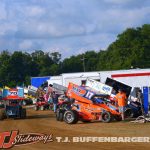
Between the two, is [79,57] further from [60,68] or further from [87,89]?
[87,89]

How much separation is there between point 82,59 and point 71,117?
393 feet

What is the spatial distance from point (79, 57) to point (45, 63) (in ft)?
56.2

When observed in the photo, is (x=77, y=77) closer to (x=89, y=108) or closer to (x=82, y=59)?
(x=89, y=108)

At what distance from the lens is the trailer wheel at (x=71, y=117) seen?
27.1 metres

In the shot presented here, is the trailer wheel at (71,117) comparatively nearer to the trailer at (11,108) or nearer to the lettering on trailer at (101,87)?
the lettering on trailer at (101,87)

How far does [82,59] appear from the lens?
146750 millimetres

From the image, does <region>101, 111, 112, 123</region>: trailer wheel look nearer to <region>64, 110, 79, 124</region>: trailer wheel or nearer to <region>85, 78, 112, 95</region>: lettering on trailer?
<region>64, 110, 79, 124</region>: trailer wheel

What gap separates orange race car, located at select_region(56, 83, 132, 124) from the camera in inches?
1070

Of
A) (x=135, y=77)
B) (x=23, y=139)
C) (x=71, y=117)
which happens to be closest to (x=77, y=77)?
(x=135, y=77)

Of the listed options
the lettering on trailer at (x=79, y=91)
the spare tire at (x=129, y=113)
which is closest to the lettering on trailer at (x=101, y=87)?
the spare tire at (x=129, y=113)

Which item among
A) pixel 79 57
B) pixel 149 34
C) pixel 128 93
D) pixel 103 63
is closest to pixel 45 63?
pixel 79 57

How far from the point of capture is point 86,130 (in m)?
22.9

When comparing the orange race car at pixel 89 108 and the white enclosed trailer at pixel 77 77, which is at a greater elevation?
the white enclosed trailer at pixel 77 77

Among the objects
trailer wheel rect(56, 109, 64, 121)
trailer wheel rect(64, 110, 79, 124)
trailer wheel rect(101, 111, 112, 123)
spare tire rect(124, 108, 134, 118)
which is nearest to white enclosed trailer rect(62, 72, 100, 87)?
spare tire rect(124, 108, 134, 118)
